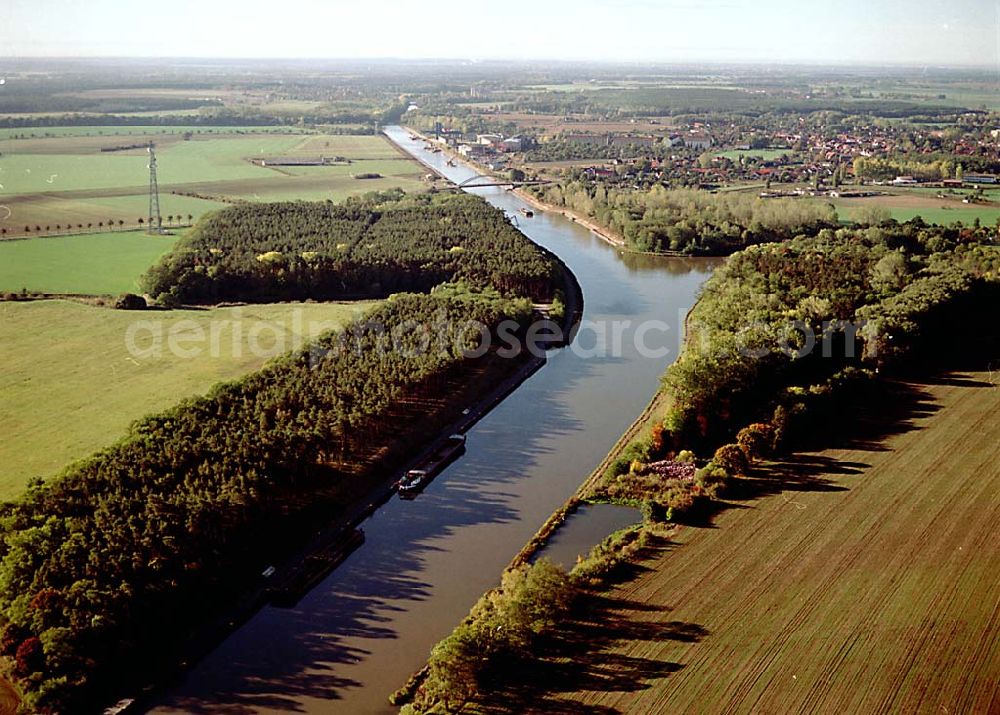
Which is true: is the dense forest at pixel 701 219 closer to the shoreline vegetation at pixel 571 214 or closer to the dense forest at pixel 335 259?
the shoreline vegetation at pixel 571 214

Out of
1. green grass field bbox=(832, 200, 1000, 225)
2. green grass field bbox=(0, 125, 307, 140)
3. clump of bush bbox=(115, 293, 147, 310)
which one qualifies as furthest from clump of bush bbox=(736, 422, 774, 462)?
green grass field bbox=(0, 125, 307, 140)

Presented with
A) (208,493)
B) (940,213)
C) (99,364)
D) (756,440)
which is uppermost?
(940,213)

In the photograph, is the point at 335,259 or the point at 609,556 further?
the point at 335,259

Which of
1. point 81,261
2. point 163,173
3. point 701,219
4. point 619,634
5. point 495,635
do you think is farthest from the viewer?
point 163,173

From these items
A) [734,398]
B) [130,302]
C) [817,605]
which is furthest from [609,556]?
[130,302]

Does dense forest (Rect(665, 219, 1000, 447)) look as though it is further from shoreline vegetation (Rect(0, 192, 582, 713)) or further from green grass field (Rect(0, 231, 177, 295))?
green grass field (Rect(0, 231, 177, 295))

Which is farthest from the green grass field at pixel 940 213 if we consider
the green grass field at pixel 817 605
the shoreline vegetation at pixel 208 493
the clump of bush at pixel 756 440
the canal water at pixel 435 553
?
the green grass field at pixel 817 605

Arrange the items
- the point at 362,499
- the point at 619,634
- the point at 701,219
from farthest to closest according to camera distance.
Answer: the point at 701,219 < the point at 362,499 < the point at 619,634

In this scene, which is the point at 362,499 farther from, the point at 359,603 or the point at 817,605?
the point at 817,605
